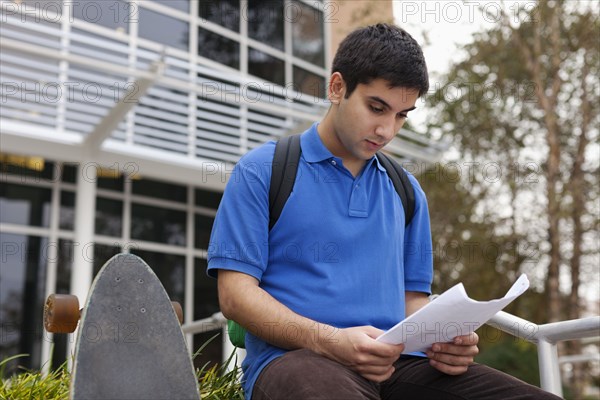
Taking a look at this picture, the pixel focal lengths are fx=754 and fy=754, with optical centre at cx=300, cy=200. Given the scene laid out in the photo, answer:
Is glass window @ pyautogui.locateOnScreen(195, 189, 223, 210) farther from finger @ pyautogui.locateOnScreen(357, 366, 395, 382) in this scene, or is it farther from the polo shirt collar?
finger @ pyautogui.locateOnScreen(357, 366, 395, 382)

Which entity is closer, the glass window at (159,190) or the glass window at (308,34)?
the glass window at (159,190)

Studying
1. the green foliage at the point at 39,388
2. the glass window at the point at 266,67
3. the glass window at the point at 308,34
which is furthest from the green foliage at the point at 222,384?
the glass window at the point at 308,34

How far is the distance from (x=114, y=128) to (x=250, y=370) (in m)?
6.64

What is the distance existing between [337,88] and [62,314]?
112 centimetres

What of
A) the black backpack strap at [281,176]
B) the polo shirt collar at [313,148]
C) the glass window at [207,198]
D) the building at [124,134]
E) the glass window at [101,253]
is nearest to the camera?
the black backpack strap at [281,176]

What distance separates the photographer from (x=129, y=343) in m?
2.03

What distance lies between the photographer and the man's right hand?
2.00 meters

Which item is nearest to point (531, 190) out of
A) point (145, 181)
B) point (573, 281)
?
point (573, 281)

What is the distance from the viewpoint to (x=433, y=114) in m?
14.2

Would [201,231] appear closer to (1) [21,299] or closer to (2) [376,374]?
(1) [21,299]

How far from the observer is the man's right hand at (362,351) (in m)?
2.00

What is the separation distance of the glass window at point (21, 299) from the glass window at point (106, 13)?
2.83 meters

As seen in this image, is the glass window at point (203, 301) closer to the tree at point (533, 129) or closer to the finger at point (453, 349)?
the tree at point (533, 129)

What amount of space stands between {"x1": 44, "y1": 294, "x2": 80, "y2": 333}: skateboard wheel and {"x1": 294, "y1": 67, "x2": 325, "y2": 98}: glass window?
30.8 ft
